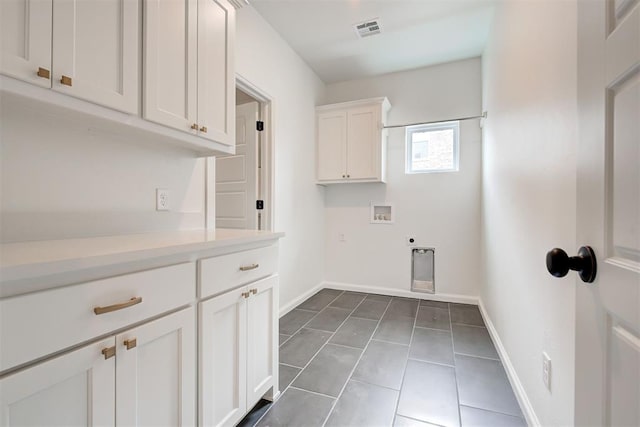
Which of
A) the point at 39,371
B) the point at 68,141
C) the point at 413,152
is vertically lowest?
the point at 39,371

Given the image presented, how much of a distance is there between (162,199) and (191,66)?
0.71 meters

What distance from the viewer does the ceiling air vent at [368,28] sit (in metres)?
2.59

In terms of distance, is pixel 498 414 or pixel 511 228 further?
pixel 511 228

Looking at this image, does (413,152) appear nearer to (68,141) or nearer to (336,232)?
(336,232)

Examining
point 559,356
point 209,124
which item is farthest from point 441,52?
point 559,356

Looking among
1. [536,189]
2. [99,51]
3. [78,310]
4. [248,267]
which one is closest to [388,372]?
[248,267]

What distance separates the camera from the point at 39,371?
645 mm

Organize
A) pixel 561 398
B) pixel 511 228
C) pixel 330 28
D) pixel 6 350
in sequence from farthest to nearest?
pixel 330 28 → pixel 511 228 → pixel 561 398 → pixel 6 350

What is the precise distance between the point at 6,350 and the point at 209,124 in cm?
120

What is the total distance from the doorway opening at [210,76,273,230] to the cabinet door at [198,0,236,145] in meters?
0.99

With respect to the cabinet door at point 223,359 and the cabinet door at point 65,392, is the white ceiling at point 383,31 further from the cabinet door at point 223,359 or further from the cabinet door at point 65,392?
the cabinet door at point 65,392

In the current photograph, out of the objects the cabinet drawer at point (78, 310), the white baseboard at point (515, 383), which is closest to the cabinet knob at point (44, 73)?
the cabinet drawer at point (78, 310)

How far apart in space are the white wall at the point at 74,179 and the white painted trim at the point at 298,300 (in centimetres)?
165

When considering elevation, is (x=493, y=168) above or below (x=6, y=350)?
above
